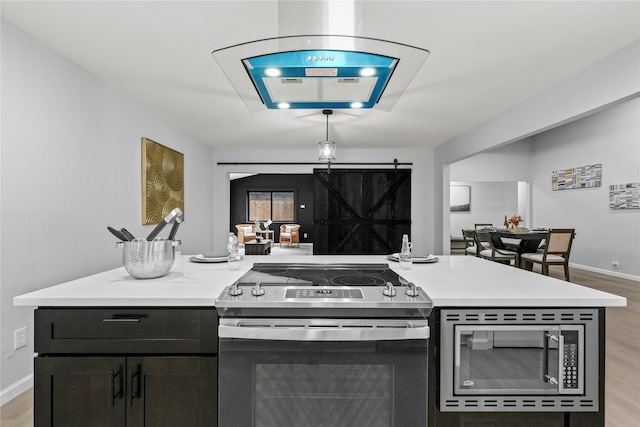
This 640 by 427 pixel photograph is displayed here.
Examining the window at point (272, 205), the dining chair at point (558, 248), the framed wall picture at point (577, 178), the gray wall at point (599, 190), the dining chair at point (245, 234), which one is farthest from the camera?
the window at point (272, 205)

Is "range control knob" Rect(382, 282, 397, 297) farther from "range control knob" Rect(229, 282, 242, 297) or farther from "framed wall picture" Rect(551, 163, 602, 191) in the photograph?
"framed wall picture" Rect(551, 163, 602, 191)

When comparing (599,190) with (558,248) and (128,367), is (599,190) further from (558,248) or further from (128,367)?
(128,367)

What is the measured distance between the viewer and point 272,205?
11.6 m

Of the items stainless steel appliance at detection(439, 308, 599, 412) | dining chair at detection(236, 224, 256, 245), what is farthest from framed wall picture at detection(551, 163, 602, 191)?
dining chair at detection(236, 224, 256, 245)

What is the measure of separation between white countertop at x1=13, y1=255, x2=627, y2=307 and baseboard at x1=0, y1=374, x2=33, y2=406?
1.11 metres

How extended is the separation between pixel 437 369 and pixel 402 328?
23 centimetres

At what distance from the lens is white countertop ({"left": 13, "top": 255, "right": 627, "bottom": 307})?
1.24 meters

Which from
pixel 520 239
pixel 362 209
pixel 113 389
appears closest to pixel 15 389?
pixel 113 389

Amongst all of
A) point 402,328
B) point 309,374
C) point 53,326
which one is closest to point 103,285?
point 53,326

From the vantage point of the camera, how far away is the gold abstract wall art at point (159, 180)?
11.5 ft

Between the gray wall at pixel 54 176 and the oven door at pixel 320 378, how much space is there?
173 cm

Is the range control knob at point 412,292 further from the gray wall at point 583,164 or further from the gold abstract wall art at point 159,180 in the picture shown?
the gray wall at point 583,164

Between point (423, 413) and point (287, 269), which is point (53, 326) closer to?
point (287, 269)

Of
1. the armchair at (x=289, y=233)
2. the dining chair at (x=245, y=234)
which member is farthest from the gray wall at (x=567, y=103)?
the dining chair at (x=245, y=234)
